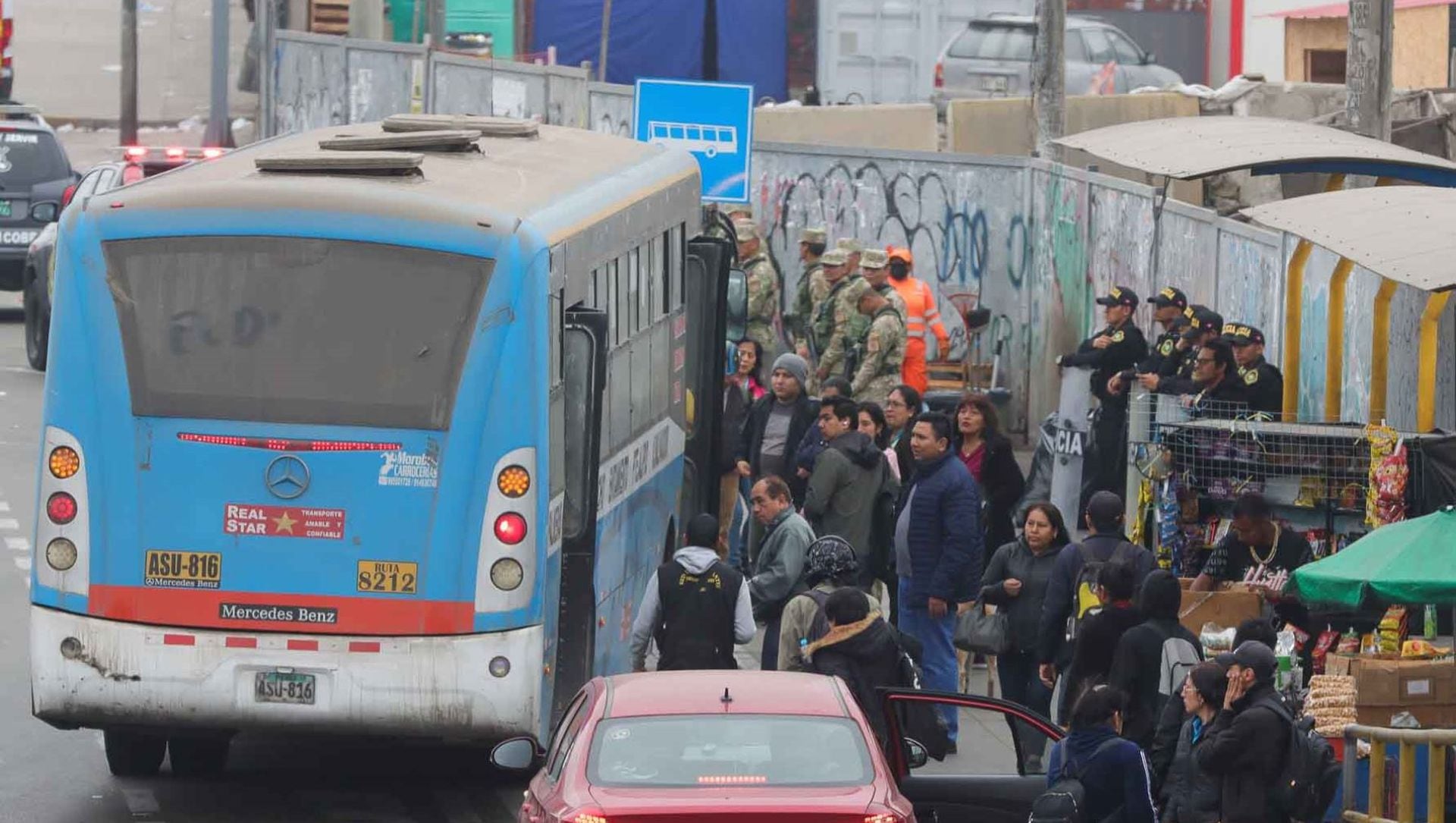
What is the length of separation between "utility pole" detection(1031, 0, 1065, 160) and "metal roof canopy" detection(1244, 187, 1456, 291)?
10651 millimetres

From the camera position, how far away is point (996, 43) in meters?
38.0

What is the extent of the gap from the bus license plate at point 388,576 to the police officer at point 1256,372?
562cm

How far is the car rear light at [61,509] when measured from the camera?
10.5m

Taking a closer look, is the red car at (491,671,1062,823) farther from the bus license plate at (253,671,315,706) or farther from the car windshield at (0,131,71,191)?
the car windshield at (0,131,71,191)

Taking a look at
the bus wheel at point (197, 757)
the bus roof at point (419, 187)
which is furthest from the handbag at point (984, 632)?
the bus wheel at point (197, 757)

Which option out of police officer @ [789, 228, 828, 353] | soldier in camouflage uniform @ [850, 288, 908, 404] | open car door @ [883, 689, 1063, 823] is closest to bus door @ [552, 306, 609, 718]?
open car door @ [883, 689, 1063, 823]

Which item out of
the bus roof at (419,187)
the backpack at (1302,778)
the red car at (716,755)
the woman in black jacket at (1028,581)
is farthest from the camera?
the woman in black jacket at (1028,581)

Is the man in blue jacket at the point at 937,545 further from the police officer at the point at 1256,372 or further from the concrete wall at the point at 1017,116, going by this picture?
the concrete wall at the point at 1017,116

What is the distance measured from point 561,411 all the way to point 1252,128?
6.09 metres

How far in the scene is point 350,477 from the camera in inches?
412

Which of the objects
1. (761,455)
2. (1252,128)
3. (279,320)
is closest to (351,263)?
(279,320)

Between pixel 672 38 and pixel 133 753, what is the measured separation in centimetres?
3194

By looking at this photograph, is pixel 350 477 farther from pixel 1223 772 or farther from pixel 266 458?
pixel 1223 772

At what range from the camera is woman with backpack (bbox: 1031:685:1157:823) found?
30.2 feet
